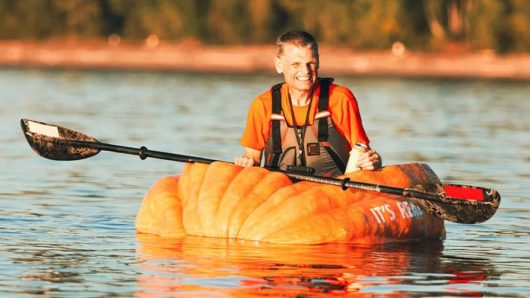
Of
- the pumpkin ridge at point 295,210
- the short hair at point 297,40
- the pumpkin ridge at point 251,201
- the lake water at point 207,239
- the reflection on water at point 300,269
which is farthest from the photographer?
the short hair at point 297,40

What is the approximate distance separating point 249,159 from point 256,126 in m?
0.31

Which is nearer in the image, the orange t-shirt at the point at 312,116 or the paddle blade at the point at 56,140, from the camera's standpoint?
the orange t-shirt at the point at 312,116

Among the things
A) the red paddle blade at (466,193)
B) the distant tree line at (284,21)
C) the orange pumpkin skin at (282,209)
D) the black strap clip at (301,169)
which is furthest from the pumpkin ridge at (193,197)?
the distant tree line at (284,21)

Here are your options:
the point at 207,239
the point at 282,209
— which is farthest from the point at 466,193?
the point at 207,239

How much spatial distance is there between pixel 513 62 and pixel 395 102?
26701 mm

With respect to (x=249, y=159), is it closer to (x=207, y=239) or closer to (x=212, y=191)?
(x=212, y=191)

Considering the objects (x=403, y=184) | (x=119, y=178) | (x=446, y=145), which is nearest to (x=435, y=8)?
(x=446, y=145)

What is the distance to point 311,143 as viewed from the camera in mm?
15875

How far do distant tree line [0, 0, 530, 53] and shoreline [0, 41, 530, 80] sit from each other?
1.90 ft

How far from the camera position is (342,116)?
51.8ft

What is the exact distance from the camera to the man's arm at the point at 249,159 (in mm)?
15789

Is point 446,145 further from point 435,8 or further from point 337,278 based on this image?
point 435,8

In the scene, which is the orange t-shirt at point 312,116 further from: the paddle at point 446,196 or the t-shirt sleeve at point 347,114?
the paddle at point 446,196

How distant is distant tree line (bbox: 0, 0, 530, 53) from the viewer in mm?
75625
